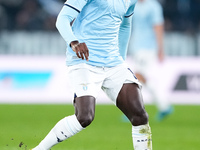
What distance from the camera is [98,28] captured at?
6.22 m

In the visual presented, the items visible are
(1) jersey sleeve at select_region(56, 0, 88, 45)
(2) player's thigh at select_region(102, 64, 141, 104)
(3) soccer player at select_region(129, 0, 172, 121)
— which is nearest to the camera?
(1) jersey sleeve at select_region(56, 0, 88, 45)

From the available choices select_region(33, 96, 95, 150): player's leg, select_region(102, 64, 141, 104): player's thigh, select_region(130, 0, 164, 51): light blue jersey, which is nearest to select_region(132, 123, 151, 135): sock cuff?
select_region(102, 64, 141, 104): player's thigh

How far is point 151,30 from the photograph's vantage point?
12.0 m

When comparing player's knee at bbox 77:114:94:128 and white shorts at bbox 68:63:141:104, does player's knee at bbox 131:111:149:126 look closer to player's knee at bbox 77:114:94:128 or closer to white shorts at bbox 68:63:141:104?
white shorts at bbox 68:63:141:104

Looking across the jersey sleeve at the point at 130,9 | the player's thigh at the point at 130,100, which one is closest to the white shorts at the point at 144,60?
the jersey sleeve at the point at 130,9

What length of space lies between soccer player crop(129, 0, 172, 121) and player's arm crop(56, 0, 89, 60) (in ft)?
19.3

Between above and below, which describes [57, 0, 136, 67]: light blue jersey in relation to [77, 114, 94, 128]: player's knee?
above

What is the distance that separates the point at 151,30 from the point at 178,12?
24.7 feet

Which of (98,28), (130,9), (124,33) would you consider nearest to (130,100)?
(98,28)

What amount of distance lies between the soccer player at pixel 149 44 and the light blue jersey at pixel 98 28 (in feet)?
17.8

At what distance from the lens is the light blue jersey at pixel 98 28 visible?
6.19 m

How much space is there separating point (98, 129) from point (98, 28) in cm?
411

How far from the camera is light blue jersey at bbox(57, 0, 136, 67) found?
20.3 ft

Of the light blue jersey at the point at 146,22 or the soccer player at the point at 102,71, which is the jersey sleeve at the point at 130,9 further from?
the light blue jersey at the point at 146,22
